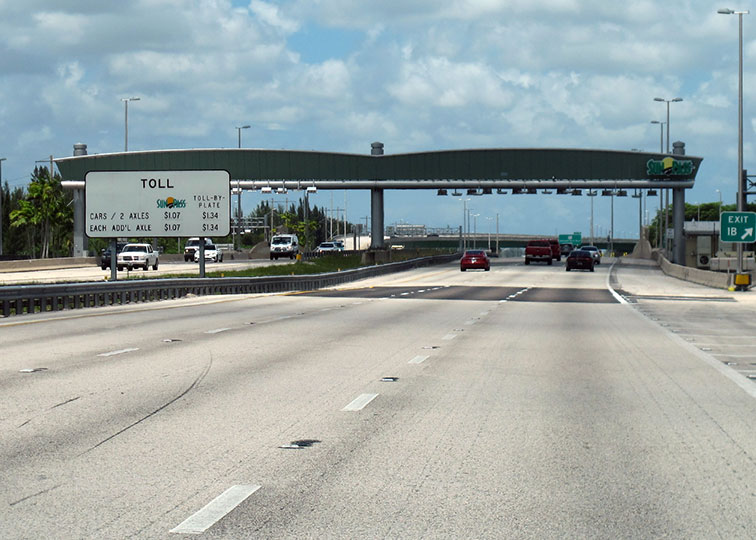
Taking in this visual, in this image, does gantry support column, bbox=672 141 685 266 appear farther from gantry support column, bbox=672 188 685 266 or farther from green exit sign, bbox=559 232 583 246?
green exit sign, bbox=559 232 583 246

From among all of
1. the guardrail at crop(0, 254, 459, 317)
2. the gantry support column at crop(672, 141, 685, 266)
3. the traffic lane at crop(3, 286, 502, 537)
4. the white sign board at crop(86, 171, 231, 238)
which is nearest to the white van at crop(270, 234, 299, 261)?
the guardrail at crop(0, 254, 459, 317)

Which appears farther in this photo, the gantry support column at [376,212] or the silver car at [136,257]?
the gantry support column at [376,212]

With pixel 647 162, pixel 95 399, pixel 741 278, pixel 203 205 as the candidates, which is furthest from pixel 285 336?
pixel 647 162

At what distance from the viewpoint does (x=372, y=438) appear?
873 centimetres

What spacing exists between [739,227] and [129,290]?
2574cm

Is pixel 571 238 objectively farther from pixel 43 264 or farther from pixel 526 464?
pixel 526 464

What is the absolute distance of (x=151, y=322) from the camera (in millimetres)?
23500

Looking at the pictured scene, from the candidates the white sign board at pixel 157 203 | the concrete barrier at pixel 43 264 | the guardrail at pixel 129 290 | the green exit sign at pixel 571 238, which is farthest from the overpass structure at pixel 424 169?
the green exit sign at pixel 571 238

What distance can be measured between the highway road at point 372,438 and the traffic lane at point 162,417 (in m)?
0.03

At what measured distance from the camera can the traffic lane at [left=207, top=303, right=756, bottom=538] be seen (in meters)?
6.05

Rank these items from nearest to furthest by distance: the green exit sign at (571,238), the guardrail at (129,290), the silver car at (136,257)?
the guardrail at (129,290) < the silver car at (136,257) < the green exit sign at (571,238)

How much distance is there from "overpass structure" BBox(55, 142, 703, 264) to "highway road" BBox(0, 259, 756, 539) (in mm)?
79234

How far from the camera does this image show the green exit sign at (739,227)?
148 feet

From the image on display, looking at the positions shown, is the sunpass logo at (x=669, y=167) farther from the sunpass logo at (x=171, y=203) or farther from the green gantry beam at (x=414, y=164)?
the sunpass logo at (x=171, y=203)
